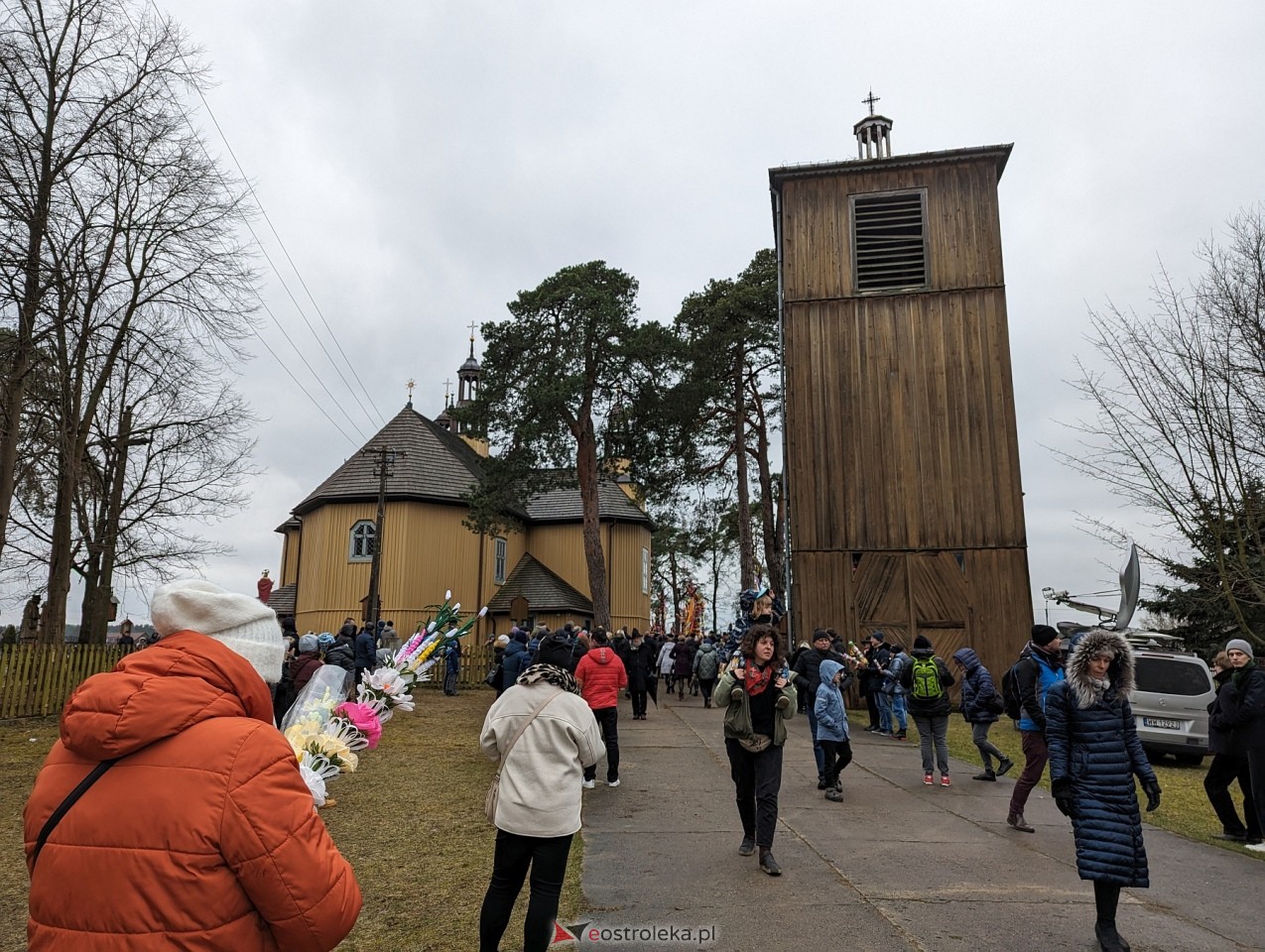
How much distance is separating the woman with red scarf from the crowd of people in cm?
2

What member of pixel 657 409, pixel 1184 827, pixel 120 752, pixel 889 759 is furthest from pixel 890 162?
pixel 120 752

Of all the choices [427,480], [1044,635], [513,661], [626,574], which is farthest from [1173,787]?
[626,574]

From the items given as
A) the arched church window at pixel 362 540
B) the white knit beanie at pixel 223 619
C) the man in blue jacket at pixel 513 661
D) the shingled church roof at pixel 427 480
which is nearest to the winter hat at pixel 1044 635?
the man in blue jacket at pixel 513 661

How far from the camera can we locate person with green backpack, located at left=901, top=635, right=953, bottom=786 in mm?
9875

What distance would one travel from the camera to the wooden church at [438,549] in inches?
1358

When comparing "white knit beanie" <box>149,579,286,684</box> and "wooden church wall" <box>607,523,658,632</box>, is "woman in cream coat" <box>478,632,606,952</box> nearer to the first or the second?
"white knit beanie" <box>149,579,286,684</box>

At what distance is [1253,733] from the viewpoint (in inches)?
310

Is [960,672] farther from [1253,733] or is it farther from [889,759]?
[1253,733]

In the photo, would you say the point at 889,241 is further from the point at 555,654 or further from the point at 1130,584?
the point at 555,654

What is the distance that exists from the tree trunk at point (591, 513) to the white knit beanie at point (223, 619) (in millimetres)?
26551

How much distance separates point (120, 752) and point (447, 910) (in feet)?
13.6

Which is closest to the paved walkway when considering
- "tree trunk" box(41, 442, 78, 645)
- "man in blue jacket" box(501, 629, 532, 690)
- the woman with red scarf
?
the woman with red scarf

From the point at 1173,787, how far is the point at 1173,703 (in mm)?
2035

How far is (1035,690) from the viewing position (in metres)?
8.24
